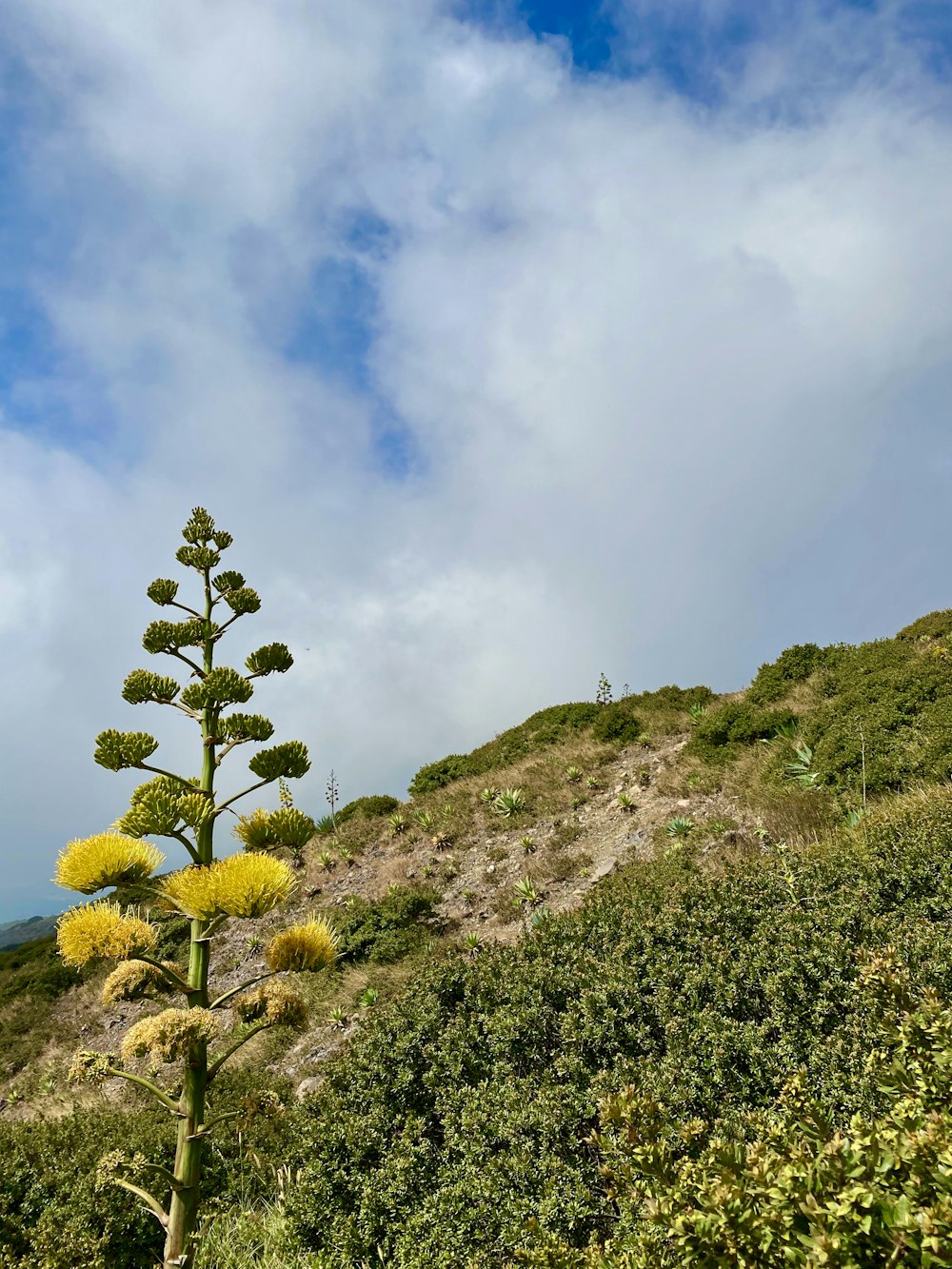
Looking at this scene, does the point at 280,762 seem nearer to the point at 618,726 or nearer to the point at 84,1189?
the point at 84,1189

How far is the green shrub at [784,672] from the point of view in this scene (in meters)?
15.5

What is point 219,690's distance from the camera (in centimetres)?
278

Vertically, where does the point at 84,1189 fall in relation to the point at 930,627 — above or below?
below

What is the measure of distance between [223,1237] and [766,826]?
818 cm

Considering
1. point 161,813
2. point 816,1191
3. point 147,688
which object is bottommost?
point 816,1191

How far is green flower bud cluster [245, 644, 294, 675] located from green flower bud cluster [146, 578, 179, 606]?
0.50 meters

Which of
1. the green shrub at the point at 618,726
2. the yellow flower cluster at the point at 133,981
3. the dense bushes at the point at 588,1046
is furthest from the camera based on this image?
the green shrub at the point at 618,726

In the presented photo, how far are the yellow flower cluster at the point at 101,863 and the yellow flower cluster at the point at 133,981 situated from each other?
33 centimetres

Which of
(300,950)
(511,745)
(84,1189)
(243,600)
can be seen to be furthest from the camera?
(511,745)

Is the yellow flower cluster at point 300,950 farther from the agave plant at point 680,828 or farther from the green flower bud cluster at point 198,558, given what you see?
the agave plant at point 680,828

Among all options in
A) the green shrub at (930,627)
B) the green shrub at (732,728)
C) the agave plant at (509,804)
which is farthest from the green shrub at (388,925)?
the green shrub at (930,627)

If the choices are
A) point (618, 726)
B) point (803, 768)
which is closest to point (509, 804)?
point (618, 726)

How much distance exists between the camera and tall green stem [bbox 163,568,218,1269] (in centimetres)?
226

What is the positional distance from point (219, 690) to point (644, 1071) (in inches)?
142
